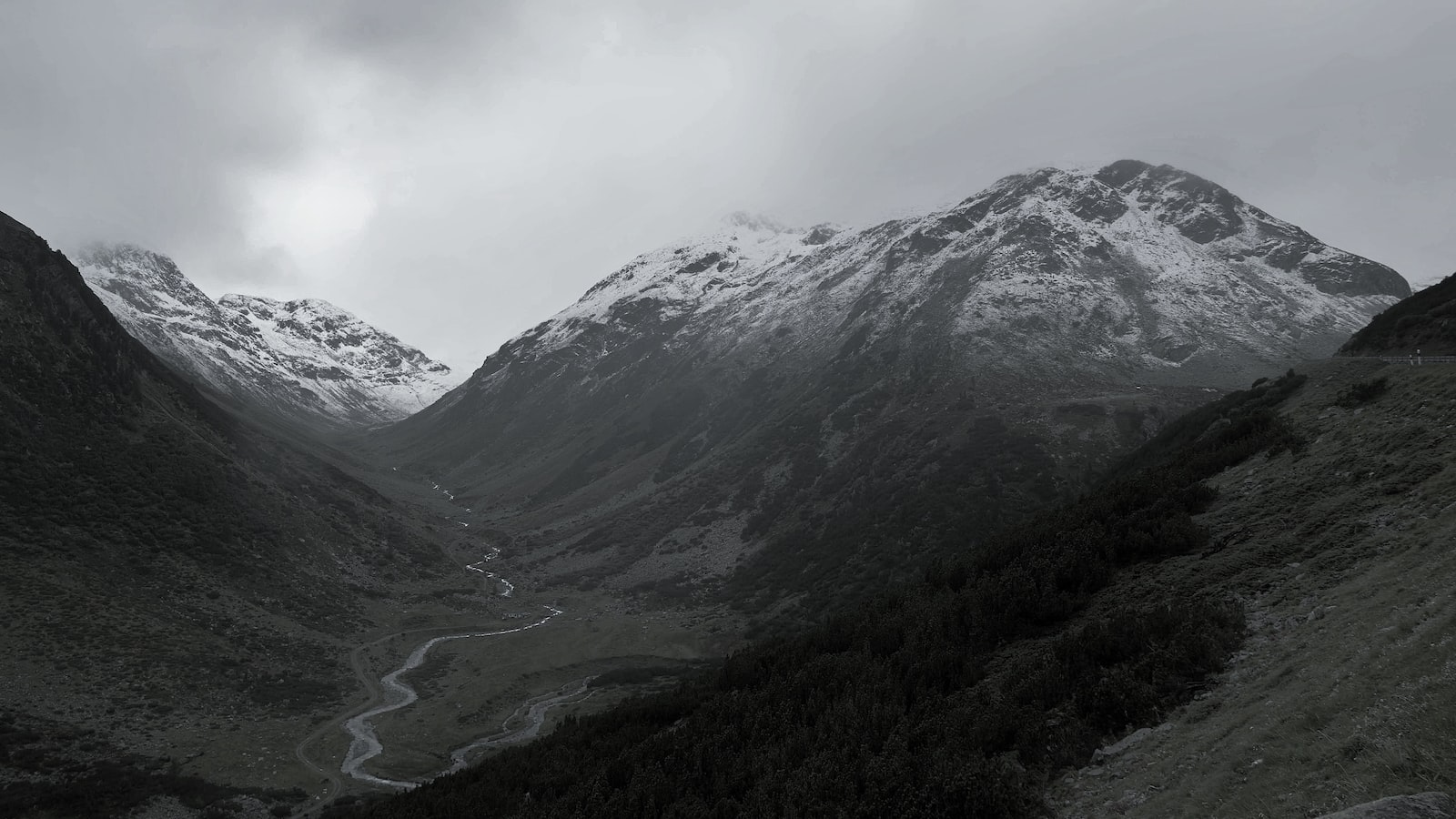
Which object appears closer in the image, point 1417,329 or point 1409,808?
point 1409,808

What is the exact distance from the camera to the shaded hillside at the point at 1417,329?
1210 inches

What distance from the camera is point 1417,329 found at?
33.6 meters

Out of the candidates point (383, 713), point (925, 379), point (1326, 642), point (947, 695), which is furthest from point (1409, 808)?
point (925, 379)

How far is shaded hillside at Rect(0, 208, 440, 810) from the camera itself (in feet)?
137

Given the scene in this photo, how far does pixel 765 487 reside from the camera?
10138cm

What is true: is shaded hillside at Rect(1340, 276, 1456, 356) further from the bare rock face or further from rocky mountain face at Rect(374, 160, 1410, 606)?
→ the bare rock face

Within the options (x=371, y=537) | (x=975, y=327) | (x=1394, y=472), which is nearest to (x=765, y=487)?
(x=975, y=327)

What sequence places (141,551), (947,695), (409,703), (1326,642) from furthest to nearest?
1. (141,551)
2. (409,703)
3. (947,695)
4. (1326,642)

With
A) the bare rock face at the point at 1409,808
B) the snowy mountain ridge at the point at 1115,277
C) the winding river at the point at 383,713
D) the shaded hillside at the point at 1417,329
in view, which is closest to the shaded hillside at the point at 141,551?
the winding river at the point at 383,713

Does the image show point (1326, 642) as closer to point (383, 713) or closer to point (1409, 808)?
point (1409, 808)

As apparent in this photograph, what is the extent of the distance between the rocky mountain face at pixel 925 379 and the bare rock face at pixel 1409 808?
187 ft

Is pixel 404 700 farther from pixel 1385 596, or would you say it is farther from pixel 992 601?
pixel 1385 596

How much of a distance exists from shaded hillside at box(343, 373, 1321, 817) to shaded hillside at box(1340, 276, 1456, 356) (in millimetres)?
11349

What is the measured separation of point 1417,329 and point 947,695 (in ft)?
112
